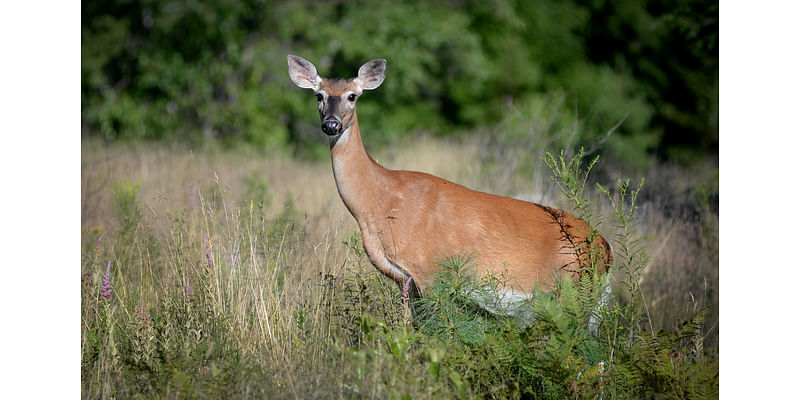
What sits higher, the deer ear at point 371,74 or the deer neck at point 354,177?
the deer ear at point 371,74

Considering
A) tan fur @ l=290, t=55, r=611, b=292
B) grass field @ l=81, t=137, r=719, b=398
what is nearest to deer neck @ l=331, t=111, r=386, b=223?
tan fur @ l=290, t=55, r=611, b=292

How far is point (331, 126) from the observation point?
4.46 meters

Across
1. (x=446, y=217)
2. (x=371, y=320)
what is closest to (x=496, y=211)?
(x=446, y=217)

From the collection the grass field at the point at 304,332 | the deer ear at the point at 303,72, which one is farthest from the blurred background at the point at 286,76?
the deer ear at the point at 303,72

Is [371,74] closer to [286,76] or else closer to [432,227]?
[432,227]

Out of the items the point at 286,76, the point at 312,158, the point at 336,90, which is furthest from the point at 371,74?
the point at 286,76

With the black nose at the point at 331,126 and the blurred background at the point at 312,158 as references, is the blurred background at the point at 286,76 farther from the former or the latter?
the black nose at the point at 331,126

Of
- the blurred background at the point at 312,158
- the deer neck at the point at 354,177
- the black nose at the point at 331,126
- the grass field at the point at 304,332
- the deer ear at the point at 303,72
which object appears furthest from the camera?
the deer ear at the point at 303,72

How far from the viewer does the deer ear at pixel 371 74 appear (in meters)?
5.07

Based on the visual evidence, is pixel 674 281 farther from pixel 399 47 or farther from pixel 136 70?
pixel 136 70

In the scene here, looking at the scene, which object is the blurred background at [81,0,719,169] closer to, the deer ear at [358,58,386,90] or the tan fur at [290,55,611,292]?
the deer ear at [358,58,386,90]

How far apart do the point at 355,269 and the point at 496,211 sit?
3.34 ft

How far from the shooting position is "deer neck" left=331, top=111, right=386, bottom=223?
15.4 feet

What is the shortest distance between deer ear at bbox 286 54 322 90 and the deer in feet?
0.52
